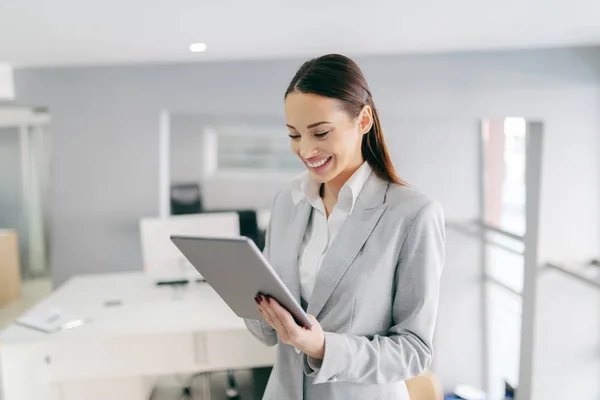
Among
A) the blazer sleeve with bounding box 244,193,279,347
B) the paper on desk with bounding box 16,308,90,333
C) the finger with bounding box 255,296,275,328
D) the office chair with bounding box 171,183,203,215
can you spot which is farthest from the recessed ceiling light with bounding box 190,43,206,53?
the finger with bounding box 255,296,275,328

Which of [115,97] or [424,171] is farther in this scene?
[424,171]

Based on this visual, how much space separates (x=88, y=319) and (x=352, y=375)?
1.95 metres

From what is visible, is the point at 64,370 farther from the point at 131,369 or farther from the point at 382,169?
the point at 382,169

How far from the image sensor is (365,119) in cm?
97

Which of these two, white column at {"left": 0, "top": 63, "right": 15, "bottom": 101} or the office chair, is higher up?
white column at {"left": 0, "top": 63, "right": 15, "bottom": 101}

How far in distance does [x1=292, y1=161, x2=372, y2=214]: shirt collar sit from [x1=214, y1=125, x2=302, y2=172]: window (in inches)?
109

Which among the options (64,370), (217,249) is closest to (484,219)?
(64,370)

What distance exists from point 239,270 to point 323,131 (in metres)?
0.32

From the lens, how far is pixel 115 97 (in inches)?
127

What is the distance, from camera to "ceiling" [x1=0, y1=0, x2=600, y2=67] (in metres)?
1.75

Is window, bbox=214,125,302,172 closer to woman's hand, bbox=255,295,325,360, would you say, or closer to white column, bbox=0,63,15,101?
white column, bbox=0,63,15,101

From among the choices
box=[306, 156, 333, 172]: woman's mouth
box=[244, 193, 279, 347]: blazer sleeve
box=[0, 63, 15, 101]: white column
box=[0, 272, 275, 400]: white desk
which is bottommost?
box=[0, 272, 275, 400]: white desk

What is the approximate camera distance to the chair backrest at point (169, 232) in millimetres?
2684

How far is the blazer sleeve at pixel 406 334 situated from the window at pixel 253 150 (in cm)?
299
